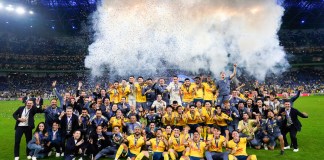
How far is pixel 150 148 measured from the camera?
898 cm

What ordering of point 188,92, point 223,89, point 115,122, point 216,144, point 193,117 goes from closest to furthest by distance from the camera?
point 216,144 < point 193,117 < point 115,122 < point 188,92 < point 223,89

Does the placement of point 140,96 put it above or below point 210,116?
above

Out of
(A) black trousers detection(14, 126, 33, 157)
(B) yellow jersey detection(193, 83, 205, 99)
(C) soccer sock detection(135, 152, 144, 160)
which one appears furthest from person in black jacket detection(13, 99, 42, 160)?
(B) yellow jersey detection(193, 83, 205, 99)

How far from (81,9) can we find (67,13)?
390cm

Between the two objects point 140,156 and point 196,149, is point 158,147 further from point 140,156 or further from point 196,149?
point 196,149

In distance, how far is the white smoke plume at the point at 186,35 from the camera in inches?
1088

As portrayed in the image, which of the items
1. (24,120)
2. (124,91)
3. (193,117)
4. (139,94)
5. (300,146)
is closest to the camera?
(24,120)

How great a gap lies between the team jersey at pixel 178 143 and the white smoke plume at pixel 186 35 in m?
19.7

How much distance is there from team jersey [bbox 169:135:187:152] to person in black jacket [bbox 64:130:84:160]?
2.73 m

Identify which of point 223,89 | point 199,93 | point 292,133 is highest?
point 223,89

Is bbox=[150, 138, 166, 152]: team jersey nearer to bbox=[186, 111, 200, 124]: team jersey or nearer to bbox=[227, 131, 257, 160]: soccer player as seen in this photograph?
bbox=[186, 111, 200, 124]: team jersey

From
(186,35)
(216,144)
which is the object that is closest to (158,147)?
(216,144)

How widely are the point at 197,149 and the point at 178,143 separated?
660 millimetres

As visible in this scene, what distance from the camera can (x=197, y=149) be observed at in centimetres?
808
